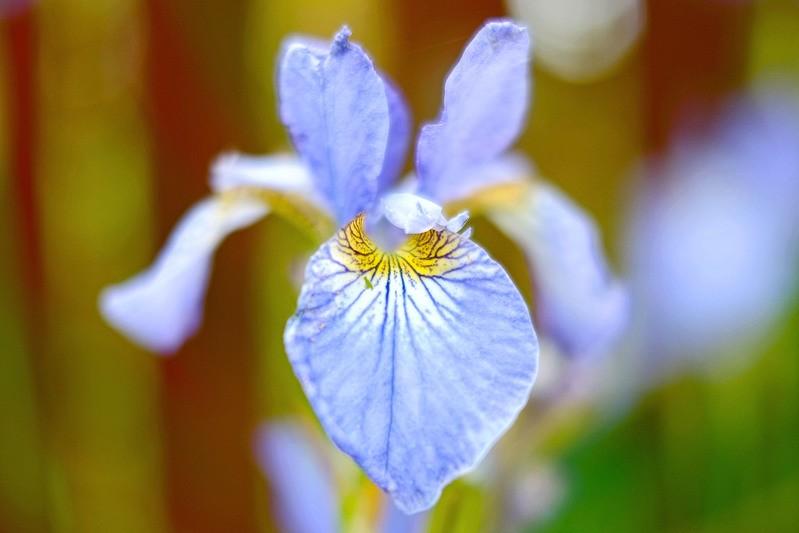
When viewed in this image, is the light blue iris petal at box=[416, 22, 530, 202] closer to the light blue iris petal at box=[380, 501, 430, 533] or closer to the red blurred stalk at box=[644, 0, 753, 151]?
the light blue iris petal at box=[380, 501, 430, 533]

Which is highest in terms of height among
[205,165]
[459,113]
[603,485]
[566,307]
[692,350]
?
[459,113]

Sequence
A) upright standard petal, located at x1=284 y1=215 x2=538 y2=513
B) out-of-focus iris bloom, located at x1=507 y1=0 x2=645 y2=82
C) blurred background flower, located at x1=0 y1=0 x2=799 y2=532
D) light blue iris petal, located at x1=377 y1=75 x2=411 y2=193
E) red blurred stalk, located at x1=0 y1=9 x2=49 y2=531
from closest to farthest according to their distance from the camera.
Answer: upright standard petal, located at x1=284 y1=215 x2=538 y2=513 → light blue iris petal, located at x1=377 y1=75 x2=411 y2=193 → blurred background flower, located at x1=0 y1=0 x2=799 y2=532 → red blurred stalk, located at x1=0 y1=9 x2=49 y2=531 → out-of-focus iris bloom, located at x1=507 y1=0 x2=645 y2=82

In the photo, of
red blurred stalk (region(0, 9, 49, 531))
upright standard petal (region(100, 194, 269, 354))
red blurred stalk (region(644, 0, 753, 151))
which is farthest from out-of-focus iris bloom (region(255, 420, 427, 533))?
red blurred stalk (region(644, 0, 753, 151))

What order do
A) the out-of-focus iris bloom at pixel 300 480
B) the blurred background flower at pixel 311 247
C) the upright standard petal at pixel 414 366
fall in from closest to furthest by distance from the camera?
the upright standard petal at pixel 414 366
the out-of-focus iris bloom at pixel 300 480
the blurred background flower at pixel 311 247

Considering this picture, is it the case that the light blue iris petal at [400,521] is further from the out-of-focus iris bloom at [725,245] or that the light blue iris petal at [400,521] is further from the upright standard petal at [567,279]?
the out-of-focus iris bloom at [725,245]

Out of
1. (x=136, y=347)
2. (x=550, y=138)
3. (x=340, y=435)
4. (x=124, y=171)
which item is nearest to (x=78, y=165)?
(x=124, y=171)

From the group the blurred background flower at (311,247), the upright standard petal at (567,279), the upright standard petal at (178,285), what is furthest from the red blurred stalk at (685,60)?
the upright standard petal at (178,285)

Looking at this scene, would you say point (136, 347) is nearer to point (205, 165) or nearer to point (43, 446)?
point (43, 446)
